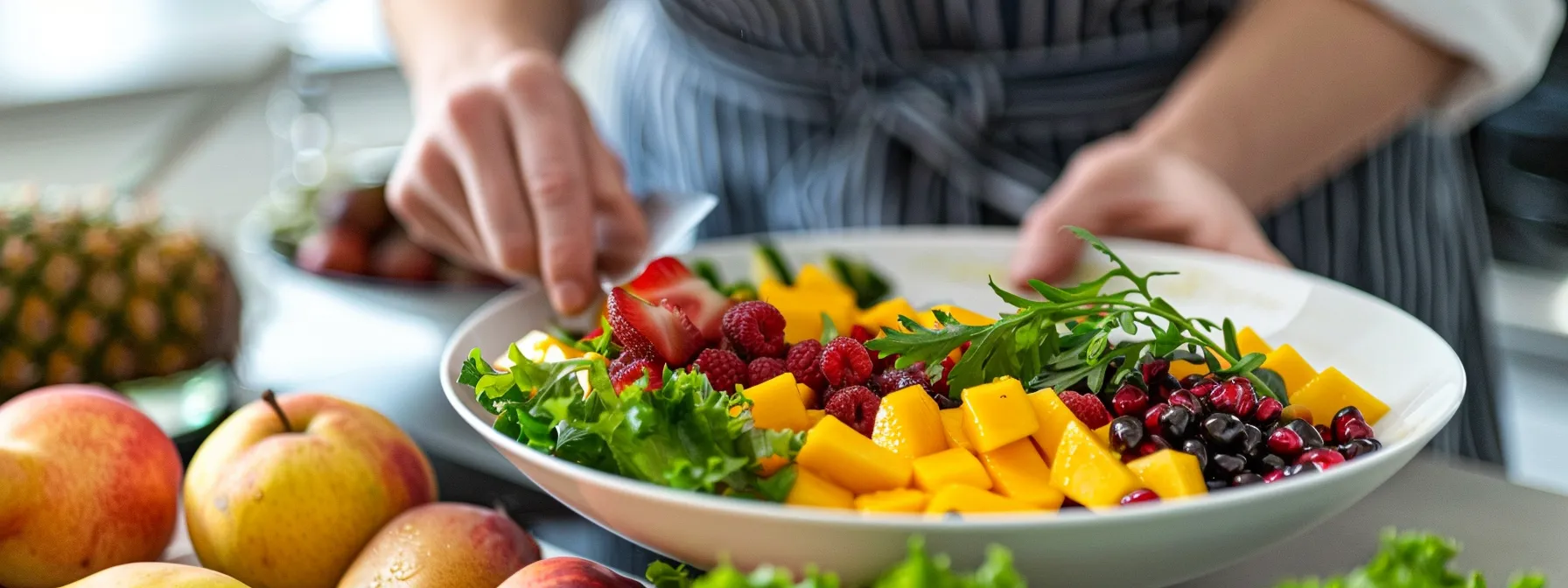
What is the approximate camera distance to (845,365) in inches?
29.1

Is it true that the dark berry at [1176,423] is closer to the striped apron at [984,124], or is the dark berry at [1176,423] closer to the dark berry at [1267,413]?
the dark berry at [1267,413]

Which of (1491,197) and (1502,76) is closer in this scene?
(1502,76)

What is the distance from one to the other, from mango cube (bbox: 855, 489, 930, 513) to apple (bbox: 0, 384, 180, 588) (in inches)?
17.4

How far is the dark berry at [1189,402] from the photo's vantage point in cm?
67

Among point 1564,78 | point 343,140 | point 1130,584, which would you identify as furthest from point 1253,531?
point 343,140

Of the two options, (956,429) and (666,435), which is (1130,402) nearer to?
(956,429)

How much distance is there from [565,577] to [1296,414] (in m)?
0.44

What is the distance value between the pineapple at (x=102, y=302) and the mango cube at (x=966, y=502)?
2.47 ft

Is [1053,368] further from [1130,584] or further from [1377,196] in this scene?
[1377,196]

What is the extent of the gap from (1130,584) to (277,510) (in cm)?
48

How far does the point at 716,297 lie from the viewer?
855 mm

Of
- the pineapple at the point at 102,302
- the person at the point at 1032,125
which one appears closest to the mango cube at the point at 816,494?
the person at the point at 1032,125

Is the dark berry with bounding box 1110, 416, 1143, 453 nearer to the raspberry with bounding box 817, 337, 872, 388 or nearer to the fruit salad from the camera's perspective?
the fruit salad

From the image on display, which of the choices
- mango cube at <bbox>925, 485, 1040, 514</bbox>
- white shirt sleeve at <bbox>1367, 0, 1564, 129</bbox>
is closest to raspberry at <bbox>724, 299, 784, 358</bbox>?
mango cube at <bbox>925, 485, 1040, 514</bbox>
